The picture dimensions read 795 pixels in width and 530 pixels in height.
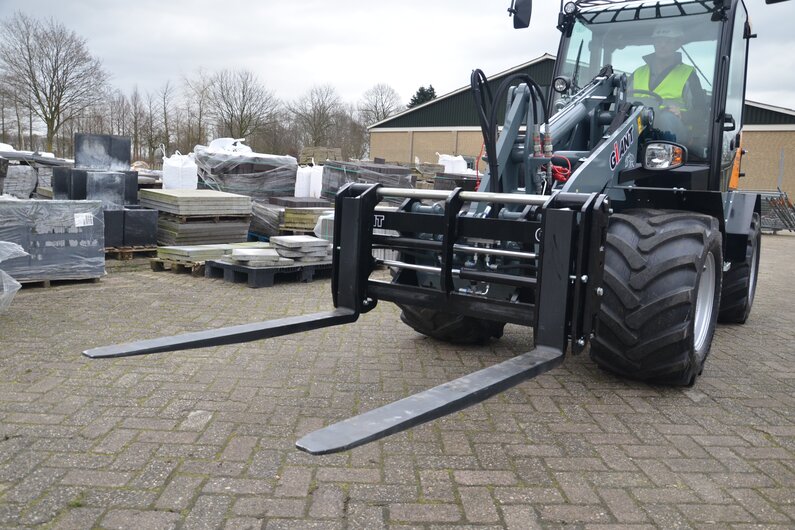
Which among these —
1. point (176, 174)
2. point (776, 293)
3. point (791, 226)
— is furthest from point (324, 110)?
point (776, 293)

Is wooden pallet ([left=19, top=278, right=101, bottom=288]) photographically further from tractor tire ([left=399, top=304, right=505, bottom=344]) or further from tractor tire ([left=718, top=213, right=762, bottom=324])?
tractor tire ([left=718, top=213, right=762, bottom=324])

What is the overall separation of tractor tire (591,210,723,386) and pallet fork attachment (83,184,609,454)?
0.58m

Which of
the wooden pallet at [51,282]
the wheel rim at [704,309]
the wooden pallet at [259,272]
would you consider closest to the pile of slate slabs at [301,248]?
the wooden pallet at [259,272]

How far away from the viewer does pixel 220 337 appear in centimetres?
362

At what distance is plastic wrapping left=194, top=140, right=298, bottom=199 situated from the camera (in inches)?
494

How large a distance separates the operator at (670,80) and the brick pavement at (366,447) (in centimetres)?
218

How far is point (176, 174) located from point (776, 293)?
1033cm

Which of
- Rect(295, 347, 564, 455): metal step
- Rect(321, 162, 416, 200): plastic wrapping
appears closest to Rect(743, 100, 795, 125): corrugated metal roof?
Rect(321, 162, 416, 200): plastic wrapping

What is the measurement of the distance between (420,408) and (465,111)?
35820 millimetres

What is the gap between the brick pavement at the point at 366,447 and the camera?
2.90 m

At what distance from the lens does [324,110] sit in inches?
1945

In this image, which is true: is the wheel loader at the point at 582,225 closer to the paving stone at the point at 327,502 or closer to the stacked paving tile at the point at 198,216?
the paving stone at the point at 327,502

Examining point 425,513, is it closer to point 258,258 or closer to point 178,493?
point 178,493

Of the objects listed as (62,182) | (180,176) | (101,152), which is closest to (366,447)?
(62,182)
